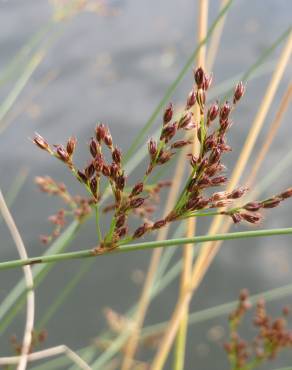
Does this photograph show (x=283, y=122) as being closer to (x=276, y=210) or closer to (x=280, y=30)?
(x=276, y=210)

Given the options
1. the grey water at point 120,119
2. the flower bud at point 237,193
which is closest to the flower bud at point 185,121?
the flower bud at point 237,193

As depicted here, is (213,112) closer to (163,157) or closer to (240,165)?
(163,157)

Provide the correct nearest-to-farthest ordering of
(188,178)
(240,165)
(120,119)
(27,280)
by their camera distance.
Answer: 1. (188,178)
2. (27,280)
3. (240,165)
4. (120,119)

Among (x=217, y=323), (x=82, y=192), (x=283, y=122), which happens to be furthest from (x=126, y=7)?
(x=217, y=323)

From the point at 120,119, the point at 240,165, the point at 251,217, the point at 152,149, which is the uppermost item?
the point at 120,119

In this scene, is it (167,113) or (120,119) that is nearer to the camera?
(167,113)

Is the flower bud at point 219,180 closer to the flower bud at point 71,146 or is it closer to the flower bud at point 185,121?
the flower bud at point 185,121

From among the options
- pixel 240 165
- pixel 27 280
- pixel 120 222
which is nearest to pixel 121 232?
pixel 120 222

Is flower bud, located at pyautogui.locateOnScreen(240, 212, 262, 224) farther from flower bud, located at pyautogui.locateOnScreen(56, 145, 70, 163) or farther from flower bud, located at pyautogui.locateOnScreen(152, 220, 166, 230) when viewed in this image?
flower bud, located at pyautogui.locateOnScreen(56, 145, 70, 163)
